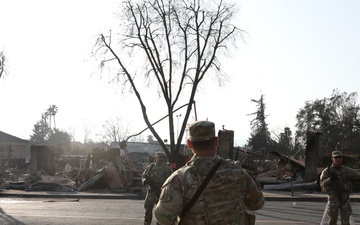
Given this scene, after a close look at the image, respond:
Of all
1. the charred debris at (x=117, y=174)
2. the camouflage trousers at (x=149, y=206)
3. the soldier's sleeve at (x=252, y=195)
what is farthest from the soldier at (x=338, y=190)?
the charred debris at (x=117, y=174)

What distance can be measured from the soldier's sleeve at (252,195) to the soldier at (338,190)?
247 inches

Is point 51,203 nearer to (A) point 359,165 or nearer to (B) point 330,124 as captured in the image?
(A) point 359,165

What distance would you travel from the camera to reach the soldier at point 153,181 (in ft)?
36.1

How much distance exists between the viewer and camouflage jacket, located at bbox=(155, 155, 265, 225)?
420 centimetres

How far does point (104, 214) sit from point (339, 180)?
7.44m

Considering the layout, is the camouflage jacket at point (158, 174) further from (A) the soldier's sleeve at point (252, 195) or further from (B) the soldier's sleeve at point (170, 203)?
(B) the soldier's sleeve at point (170, 203)

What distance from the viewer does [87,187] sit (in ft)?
86.7

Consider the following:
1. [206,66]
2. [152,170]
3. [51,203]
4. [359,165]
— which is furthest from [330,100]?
[152,170]

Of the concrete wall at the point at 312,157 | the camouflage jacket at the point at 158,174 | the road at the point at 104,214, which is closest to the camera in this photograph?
the camouflage jacket at the point at 158,174

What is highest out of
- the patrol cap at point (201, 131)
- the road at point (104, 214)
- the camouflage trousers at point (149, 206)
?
the patrol cap at point (201, 131)

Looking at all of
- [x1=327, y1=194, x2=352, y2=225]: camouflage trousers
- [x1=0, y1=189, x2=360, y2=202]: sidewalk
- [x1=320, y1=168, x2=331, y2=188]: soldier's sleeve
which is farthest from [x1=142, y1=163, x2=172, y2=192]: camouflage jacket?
[x1=0, y1=189, x2=360, y2=202]: sidewalk

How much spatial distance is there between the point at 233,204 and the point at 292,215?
11079 mm

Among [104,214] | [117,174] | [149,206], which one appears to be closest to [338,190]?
[149,206]

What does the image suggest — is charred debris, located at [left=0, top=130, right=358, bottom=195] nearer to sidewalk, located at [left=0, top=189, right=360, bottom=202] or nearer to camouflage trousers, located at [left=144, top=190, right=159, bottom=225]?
sidewalk, located at [left=0, top=189, right=360, bottom=202]
